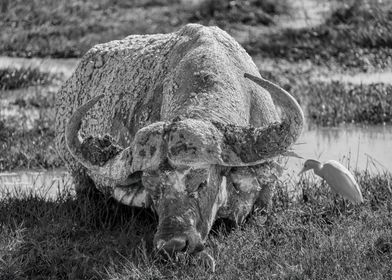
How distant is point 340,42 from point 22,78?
473 centimetres

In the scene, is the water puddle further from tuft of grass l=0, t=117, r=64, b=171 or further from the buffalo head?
the buffalo head

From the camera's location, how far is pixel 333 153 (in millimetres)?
10211

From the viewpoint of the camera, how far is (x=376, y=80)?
1361cm

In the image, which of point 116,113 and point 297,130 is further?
point 116,113

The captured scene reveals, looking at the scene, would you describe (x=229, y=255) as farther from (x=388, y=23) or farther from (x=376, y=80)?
(x=388, y=23)

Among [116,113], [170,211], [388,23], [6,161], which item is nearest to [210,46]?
[116,113]

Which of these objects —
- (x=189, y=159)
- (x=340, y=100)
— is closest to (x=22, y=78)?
(x=340, y=100)

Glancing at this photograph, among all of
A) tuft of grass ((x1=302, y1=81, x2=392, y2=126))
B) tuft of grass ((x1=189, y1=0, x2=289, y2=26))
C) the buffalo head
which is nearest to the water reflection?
tuft of grass ((x1=302, y1=81, x2=392, y2=126))

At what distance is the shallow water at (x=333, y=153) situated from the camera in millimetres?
9188

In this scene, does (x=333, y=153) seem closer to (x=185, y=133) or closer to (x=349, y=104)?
(x=349, y=104)

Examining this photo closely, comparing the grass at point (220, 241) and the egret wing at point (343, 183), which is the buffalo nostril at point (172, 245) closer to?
the grass at point (220, 241)

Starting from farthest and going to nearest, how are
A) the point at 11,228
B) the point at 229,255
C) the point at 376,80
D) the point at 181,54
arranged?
the point at 376,80, the point at 181,54, the point at 11,228, the point at 229,255

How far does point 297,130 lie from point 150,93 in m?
1.61

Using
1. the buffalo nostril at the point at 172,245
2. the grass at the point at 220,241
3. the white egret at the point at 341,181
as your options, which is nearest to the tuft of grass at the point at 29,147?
the grass at the point at 220,241
